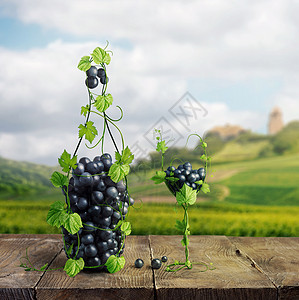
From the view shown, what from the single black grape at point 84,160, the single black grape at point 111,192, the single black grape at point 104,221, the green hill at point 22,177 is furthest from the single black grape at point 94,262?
the green hill at point 22,177

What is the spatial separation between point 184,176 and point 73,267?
51cm

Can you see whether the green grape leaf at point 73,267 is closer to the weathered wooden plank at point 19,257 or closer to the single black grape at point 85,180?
the weathered wooden plank at point 19,257

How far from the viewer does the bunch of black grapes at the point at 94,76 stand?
135 cm

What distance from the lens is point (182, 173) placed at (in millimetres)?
1419

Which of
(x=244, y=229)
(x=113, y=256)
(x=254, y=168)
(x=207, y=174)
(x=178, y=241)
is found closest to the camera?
(x=113, y=256)

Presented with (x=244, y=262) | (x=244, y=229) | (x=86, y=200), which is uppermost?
(x=86, y=200)

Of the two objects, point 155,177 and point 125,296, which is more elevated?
point 155,177

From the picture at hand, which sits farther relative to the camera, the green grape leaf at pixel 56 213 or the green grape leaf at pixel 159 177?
the green grape leaf at pixel 159 177

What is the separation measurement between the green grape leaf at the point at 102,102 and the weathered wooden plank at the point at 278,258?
0.84 metres

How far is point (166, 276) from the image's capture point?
1.36 metres

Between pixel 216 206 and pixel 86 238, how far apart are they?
2378 mm

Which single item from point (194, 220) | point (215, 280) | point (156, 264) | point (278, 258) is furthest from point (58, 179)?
point (194, 220)

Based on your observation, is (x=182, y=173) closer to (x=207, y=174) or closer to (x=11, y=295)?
(x=207, y=174)

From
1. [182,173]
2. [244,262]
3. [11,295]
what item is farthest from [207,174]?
[11,295]
